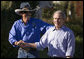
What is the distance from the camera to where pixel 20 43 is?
4469 millimetres

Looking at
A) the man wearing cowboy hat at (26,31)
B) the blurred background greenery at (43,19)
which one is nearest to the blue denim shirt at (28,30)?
the man wearing cowboy hat at (26,31)

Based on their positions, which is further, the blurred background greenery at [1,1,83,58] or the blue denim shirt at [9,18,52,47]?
the blurred background greenery at [1,1,83,58]

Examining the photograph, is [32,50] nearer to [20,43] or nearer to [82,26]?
[20,43]

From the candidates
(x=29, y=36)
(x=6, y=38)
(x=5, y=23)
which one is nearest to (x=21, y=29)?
(x=29, y=36)

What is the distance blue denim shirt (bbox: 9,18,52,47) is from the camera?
488 cm

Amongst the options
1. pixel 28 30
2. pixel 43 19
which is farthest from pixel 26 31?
pixel 43 19

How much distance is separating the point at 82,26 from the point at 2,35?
224 inches

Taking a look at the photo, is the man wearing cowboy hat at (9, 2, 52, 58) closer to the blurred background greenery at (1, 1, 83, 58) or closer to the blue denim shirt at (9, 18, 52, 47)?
the blue denim shirt at (9, 18, 52, 47)

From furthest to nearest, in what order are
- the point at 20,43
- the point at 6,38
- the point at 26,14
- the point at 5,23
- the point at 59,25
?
1. the point at 5,23
2. the point at 6,38
3. the point at 26,14
4. the point at 20,43
5. the point at 59,25

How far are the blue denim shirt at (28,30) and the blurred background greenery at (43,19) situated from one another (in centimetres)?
124

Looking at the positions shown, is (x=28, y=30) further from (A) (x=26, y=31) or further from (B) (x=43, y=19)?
(B) (x=43, y=19)

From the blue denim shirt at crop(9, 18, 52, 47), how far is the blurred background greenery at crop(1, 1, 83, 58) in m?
1.24

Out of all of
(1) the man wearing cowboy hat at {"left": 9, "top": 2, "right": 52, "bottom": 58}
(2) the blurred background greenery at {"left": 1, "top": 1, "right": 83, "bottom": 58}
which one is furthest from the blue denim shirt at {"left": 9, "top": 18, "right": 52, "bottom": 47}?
(2) the blurred background greenery at {"left": 1, "top": 1, "right": 83, "bottom": 58}

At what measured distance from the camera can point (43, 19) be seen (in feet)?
42.6
